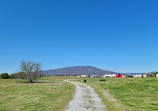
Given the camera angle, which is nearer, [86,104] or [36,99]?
[86,104]

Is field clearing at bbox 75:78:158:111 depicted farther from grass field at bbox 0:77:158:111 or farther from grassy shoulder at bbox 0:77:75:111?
grassy shoulder at bbox 0:77:75:111

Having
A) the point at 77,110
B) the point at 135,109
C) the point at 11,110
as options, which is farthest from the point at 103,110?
the point at 11,110

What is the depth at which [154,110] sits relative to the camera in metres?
15.9

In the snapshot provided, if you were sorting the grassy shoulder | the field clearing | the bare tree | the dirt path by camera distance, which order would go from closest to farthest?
the dirt path < the field clearing < the grassy shoulder < the bare tree

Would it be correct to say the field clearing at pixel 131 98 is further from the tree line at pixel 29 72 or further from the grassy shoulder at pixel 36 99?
the tree line at pixel 29 72

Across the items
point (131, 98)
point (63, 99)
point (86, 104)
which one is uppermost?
point (86, 104)

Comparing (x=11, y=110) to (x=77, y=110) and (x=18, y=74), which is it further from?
(x=18, y=74)

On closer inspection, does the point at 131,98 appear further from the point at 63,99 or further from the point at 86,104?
the point at 63,99

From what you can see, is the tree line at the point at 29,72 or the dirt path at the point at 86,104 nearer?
the dirt path at the point at 86,104

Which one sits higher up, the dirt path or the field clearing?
the dirt path

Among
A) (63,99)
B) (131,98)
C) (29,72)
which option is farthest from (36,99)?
(29,72)

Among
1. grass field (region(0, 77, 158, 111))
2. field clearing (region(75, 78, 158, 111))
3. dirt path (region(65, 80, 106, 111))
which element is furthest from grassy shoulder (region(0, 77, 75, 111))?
field clearing (region(75, 78, 158, 111))

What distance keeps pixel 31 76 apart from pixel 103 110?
55.1 meters

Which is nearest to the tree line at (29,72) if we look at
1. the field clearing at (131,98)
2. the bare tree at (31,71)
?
the bare tree at (31,71)
